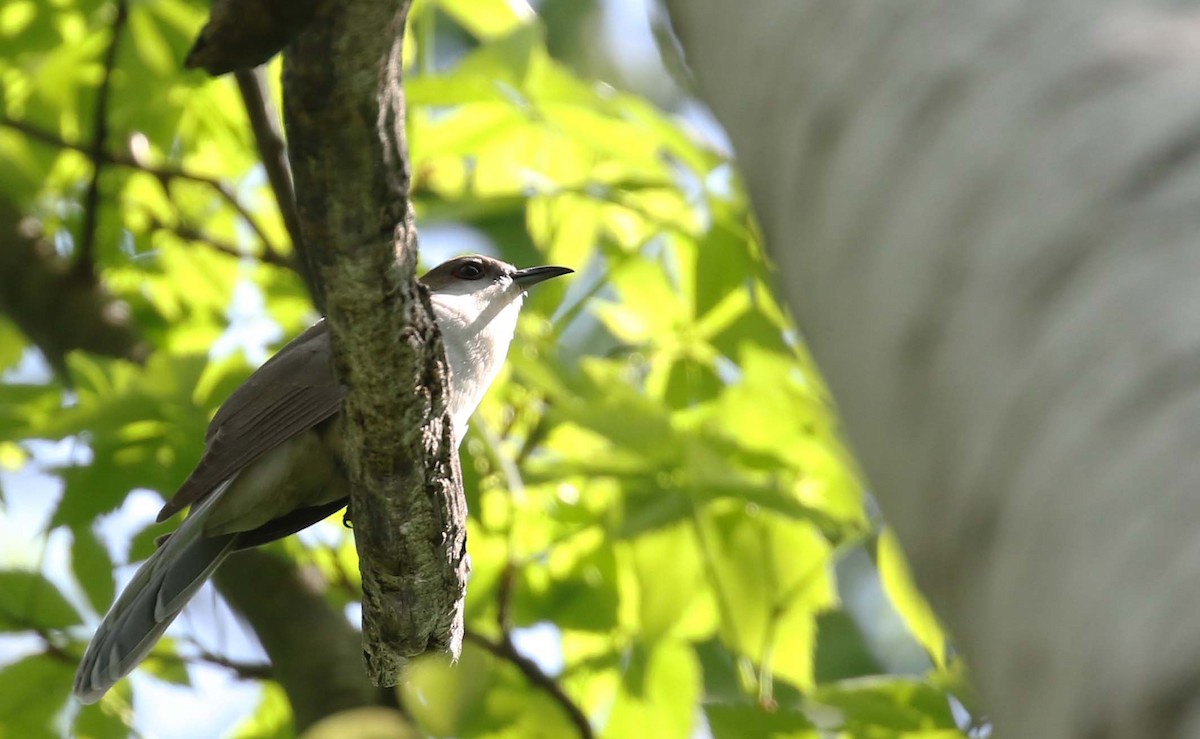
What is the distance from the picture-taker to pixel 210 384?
4070 mm

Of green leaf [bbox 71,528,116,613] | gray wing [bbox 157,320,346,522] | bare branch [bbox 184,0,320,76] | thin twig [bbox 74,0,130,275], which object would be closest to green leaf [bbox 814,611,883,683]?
gray wing [bbox 157,320,346,522]

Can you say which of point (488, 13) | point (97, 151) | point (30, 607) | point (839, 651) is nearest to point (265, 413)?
point (30, 607)

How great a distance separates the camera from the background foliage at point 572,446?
12.0 ft

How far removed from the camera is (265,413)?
396 cm

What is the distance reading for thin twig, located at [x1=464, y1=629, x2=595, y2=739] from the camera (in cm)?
429

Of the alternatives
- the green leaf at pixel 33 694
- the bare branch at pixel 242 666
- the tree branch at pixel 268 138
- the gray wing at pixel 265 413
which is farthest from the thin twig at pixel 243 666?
the tree branch at pixel 268 138

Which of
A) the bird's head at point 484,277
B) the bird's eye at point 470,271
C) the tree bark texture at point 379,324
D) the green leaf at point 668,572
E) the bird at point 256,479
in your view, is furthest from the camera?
the bird's eye at point 470,271

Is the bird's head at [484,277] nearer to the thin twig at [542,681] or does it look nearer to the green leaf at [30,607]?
the thin twig at [542,681]

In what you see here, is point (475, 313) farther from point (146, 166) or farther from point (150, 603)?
point (146, 166)

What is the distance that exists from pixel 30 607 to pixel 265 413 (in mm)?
1289

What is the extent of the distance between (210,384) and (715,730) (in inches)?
81.0

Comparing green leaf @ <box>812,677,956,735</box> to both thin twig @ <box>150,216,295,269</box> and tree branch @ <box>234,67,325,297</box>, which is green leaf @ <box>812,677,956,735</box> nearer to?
tree branch @ <box>234,67,325,297</box>

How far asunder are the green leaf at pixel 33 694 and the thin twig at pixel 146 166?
6.64 feet

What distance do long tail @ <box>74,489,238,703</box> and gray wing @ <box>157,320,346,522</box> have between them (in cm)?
10
